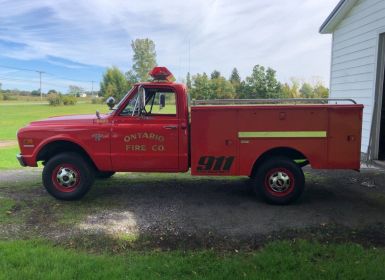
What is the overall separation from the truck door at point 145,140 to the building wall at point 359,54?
5902 millimetres

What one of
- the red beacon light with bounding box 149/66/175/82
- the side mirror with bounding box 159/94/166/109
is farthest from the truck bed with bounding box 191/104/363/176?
the red beacon light with bounding box 149/66/175/82

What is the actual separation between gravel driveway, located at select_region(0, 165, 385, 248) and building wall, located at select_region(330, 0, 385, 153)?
2.65m

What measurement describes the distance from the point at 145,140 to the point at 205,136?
1031mm

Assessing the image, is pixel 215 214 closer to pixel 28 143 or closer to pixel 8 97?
pixel 28 143

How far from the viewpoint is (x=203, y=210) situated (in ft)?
21.4

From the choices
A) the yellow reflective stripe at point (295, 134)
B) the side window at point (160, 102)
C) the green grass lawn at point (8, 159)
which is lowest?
the green grass lawn at point (8, 159)

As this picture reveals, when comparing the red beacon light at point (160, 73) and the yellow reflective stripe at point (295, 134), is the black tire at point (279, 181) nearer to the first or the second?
the yellow reflective stripe at point (295, 134)

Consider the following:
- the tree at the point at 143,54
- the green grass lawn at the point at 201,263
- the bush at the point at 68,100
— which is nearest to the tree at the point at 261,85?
the green grass lawn at the point at 201,263

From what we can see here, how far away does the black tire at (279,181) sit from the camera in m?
6.56

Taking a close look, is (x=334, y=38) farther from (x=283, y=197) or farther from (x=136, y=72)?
(x=136, y=72)

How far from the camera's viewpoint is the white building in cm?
968

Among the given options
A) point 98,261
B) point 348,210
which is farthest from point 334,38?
point 98,261

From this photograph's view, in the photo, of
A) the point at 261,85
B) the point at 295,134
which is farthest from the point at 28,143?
the point at 261,85

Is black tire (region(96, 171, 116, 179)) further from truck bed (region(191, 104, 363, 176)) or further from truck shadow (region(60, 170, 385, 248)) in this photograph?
truck bed (region(191, 104, 363, 176))
